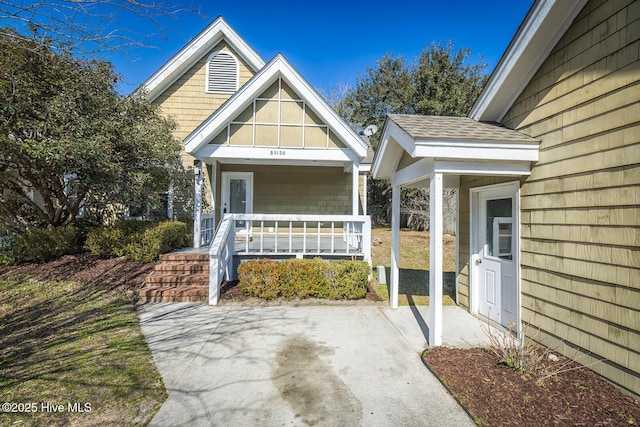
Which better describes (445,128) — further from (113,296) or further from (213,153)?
(113,296)

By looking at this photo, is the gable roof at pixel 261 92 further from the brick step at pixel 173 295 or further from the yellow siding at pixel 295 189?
the brick step at pixel 173 295

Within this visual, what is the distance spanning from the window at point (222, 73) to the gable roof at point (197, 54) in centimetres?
33

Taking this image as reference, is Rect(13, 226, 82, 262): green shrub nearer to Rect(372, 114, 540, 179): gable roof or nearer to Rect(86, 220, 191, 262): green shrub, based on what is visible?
Rect(86, 220, 191, 262): green shrub

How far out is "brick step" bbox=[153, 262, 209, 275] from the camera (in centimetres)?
727

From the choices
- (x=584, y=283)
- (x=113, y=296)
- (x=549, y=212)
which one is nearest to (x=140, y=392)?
(x=113, y=296)

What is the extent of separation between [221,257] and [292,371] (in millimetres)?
3885

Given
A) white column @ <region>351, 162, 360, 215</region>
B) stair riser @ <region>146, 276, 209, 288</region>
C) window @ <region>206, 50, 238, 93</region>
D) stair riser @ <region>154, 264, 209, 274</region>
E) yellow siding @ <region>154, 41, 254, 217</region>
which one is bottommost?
stair riser @ <region>146, 276, 209, 288</region>

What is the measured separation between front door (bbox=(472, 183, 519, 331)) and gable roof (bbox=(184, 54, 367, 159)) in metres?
3.85

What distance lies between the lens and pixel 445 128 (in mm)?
4805

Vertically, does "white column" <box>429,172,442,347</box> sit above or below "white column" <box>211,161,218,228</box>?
below

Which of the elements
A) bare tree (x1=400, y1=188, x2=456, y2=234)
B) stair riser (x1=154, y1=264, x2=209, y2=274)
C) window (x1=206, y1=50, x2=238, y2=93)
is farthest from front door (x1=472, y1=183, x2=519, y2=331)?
bare tree (x1=400, y1=188, x2=456, y2=234)

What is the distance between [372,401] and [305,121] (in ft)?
24.5

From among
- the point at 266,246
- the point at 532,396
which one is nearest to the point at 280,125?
the point at 266,246

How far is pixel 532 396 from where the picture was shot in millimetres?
3133
